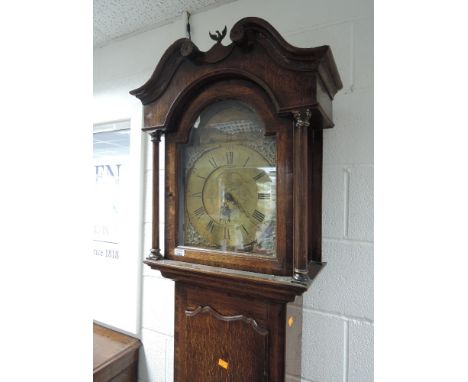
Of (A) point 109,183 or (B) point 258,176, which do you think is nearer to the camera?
(B) point 258,176

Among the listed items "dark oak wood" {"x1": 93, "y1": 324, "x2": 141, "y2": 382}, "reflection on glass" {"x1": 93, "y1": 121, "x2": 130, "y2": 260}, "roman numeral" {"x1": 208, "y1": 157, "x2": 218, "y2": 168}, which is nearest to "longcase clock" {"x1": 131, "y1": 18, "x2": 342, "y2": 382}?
"roman numeral" {"x1": 208, "y1": 157, "x2": 218, "y2": 168}

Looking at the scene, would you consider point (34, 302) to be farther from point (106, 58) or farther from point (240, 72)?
point (106, 58)

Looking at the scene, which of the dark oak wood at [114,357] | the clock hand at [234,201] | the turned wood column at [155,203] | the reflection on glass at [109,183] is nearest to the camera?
the clock hand at [234,201]

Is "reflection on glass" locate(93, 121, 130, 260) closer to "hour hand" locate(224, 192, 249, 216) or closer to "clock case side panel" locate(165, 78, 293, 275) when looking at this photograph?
"clock case side panel" locate(165, 78, 293, 275)

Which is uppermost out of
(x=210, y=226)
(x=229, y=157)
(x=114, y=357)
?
(x=229, y=157)

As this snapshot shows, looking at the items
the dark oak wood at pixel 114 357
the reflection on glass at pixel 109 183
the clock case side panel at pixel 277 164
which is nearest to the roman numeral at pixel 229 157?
the clock case side panel at pixel 277 164

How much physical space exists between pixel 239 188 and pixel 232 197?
0.04 metres

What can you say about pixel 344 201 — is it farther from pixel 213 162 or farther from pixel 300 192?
pixel 213 162

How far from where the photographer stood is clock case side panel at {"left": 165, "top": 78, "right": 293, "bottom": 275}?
2.26ft

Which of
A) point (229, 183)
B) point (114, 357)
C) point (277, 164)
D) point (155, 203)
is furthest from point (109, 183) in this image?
point (277, 164)

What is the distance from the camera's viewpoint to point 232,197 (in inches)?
30.8

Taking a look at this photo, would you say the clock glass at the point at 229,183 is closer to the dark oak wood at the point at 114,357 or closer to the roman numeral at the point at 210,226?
the roman numeral at the point at 210,226

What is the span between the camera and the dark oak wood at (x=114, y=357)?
45.6 inches

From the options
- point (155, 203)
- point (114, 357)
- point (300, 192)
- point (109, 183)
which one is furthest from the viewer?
point (109, 183)
